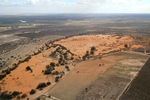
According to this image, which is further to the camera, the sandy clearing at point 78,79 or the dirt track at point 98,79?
the sandy clearing at point 78,79

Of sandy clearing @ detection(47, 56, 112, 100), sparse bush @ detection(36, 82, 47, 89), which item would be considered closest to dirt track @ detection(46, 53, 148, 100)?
sandy clearing @ detection(47, 56, 112, 100)

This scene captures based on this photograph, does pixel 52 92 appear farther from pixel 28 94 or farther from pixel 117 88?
pixel 117 88

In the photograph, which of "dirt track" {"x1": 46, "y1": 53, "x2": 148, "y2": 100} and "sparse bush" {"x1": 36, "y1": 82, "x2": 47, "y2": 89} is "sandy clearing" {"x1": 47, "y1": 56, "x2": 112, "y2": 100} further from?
"sparse bush" {"x1": 36, "y1": 82, "x2": 47, "y2": 89}

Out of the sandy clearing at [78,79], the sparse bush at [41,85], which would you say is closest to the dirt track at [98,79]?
the sandy clearing at [78,79]

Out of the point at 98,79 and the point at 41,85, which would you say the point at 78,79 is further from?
the point at 41,85

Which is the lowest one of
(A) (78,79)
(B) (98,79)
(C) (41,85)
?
(C) (41,85)

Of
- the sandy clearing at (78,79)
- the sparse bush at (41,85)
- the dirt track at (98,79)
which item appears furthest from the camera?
the sparse bush at (41,85)

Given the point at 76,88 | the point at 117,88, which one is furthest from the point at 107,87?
the point at 76,88

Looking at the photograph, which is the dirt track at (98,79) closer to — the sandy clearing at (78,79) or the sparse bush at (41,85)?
the sandy clearing at (78,79)

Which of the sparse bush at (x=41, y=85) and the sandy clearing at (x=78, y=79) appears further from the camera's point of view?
the sparse bush at (x=41, y=85)

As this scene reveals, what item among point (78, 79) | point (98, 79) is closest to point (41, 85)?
point (78, 79)

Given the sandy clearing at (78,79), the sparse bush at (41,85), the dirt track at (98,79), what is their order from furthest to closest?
the sparse bush at (41,85)
the sandy clearing at (78,79)
the dirt track at (98,79)
